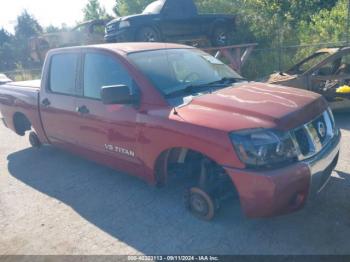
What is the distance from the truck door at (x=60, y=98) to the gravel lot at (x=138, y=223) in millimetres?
661

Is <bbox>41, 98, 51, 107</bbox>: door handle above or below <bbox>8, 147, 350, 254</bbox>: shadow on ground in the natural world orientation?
above

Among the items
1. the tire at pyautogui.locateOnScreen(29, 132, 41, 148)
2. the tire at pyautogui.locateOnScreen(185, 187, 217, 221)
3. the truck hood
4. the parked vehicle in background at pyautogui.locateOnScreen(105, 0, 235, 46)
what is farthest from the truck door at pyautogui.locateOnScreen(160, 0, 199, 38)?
the tire at pyautogui.locateOnScreen(185, 187, 217, 221)

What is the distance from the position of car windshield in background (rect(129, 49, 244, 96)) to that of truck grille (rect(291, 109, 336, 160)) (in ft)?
3.58

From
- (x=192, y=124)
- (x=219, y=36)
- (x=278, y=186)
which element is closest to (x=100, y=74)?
(x=192, y=124)

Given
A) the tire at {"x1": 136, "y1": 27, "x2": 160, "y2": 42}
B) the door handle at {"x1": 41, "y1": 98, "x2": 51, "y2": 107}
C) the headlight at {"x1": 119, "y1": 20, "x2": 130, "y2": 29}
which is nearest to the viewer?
the door handle at {"x1": 41, "y1": 98, "x2": 51, "y2": 107}

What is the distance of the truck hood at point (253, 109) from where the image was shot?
9.06 ft

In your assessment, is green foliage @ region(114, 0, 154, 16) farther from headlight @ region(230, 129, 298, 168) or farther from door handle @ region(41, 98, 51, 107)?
headlight @ region(230, 129, 298, 168)

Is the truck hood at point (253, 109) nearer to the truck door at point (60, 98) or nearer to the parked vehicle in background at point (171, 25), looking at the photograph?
the truck door at point (60, 98)

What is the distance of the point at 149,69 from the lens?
3561 mm

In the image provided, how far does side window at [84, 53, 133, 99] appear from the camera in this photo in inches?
144

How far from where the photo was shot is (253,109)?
291cm

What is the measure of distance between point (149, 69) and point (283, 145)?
5.41 ft

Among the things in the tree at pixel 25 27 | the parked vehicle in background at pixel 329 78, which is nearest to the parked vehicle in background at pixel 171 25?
the parked vehicle in background at pixel 329 78

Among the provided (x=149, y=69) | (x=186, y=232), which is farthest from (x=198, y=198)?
(x=149, y=69)
